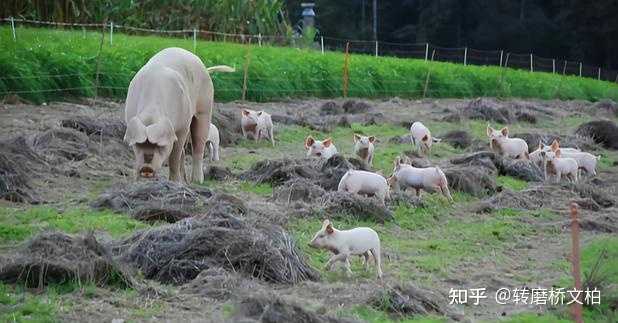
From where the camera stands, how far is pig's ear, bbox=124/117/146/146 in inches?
551

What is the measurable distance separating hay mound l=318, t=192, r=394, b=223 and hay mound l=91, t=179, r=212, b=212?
1.39m

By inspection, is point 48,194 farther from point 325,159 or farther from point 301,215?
point 325,159

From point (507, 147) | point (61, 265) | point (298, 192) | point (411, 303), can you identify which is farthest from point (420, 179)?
point (61, 265)

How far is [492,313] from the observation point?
10477 mm

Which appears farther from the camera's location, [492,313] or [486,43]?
[486,43]

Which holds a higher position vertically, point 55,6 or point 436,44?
point 55,6

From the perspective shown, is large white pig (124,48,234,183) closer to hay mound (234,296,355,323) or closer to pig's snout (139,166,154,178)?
pig's snout (139,166,154,178)

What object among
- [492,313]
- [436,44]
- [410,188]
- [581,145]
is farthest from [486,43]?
[492,313]

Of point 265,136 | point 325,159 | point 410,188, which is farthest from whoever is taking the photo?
point 265,136

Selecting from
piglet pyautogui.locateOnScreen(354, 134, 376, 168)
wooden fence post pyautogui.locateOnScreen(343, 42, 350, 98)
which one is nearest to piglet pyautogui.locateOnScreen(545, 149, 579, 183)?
piglet pyautogui.locateOnScreen(354, 134, 376, 168)

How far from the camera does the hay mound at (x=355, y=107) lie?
28308 millimetres

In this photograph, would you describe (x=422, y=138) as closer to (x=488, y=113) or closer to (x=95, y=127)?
(x=95, y=127)

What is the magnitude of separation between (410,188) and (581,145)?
9312 millimetres

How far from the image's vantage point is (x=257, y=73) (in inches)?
1141
